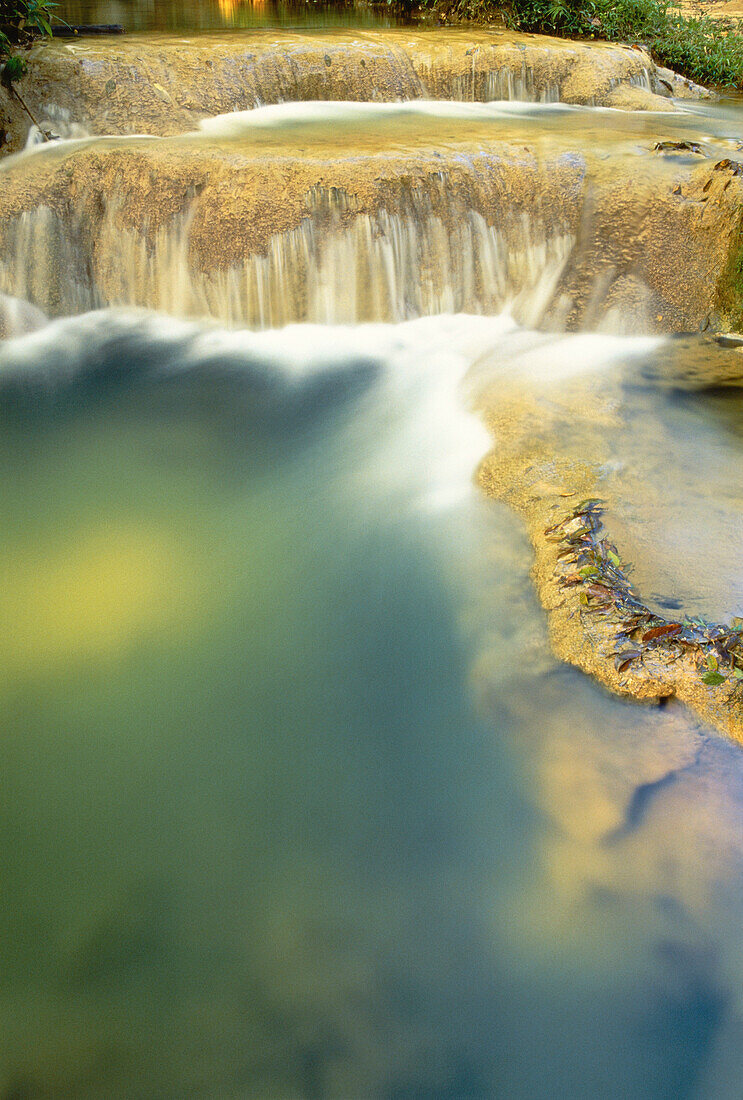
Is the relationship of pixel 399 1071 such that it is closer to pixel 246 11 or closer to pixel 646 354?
pixel 646 354

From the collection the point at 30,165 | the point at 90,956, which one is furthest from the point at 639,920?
the point at 30,165

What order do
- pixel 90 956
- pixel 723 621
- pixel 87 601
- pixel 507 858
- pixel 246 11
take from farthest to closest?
pixel 246 11 → pixel 87 601 → pixel 723 621 → pixel 507 858 → pixel 90 956

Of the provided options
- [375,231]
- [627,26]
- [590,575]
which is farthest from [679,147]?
[627,26]

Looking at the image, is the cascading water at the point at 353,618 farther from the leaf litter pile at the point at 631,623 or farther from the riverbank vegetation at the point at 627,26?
the riverbank vegetation at the point at 627,26

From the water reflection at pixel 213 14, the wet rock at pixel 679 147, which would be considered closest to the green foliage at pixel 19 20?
the water reflection at pixel 213 14

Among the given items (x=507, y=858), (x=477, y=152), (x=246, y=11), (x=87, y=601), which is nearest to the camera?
(x=507, y=858)
